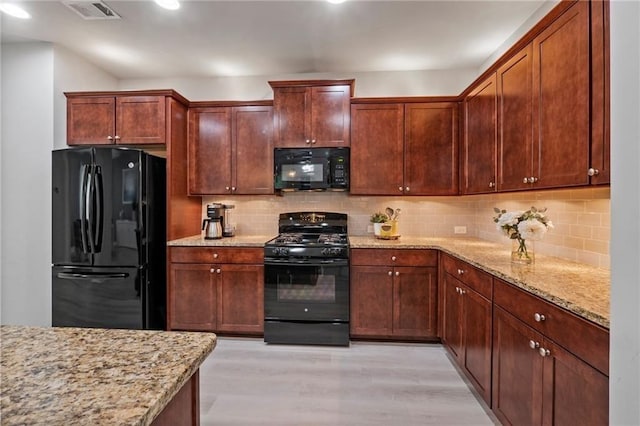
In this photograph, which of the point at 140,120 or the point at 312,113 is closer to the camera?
the point at 140,120

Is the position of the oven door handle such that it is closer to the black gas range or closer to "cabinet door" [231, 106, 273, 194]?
the black gas range

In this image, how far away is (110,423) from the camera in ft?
→ 1.83

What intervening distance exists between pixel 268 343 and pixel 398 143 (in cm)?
230

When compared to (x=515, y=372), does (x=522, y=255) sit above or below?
above

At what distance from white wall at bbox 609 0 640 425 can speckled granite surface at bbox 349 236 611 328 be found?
1.48ft

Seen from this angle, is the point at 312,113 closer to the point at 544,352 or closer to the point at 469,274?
the point at 469,274

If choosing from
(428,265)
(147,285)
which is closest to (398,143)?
(428,265)

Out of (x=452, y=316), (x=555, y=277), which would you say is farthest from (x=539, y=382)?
(x=452, y=316)

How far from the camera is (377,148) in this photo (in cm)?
330

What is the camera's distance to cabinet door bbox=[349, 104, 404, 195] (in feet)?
10.8

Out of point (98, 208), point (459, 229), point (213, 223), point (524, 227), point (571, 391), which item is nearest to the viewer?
point (571, 391)

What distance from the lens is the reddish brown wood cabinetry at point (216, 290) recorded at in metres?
3.07

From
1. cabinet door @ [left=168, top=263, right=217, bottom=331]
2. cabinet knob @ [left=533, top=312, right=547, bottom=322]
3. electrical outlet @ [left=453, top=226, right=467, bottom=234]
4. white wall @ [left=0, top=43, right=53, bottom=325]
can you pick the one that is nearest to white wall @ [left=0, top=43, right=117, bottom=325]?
white wall @ [left=0, top=43, right=53, bottom=325]

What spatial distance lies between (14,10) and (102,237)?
1905mm
